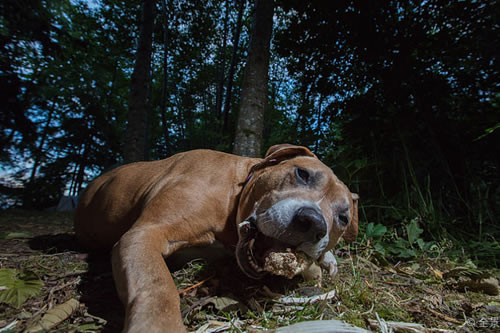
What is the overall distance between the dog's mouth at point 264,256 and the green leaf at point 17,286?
123cm

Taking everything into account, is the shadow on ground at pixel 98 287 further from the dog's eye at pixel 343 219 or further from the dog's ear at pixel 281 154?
the dog's eye at pixel 343 219

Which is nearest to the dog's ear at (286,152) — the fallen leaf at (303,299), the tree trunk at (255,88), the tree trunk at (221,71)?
the fallen leaf at (303,299)

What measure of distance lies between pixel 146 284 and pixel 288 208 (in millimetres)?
885

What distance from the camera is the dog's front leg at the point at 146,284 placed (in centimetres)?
109

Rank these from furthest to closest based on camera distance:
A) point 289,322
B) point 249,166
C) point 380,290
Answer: point 249,166 < point 380,290 < point 289,322

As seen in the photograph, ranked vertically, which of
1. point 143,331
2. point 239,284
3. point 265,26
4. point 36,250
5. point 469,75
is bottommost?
point 36,250

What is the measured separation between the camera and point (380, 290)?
6.10 feet

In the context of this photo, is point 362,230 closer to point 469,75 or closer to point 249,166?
point 249,166

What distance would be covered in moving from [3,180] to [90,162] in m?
10.7

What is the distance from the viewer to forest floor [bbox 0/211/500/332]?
4.19 feet

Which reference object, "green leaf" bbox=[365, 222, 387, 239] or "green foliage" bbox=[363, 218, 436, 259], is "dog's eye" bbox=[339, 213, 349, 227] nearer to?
"green foliage" bbox=[363, 218, 436, 259]

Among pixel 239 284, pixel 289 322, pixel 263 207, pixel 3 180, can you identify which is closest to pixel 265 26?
pixel 263 207

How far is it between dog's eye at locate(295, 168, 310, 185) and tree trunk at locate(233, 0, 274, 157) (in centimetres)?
Answer: 188

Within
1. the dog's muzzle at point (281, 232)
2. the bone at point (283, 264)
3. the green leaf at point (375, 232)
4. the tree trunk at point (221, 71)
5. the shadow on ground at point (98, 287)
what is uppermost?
the tree trunk at point (221, 71)
